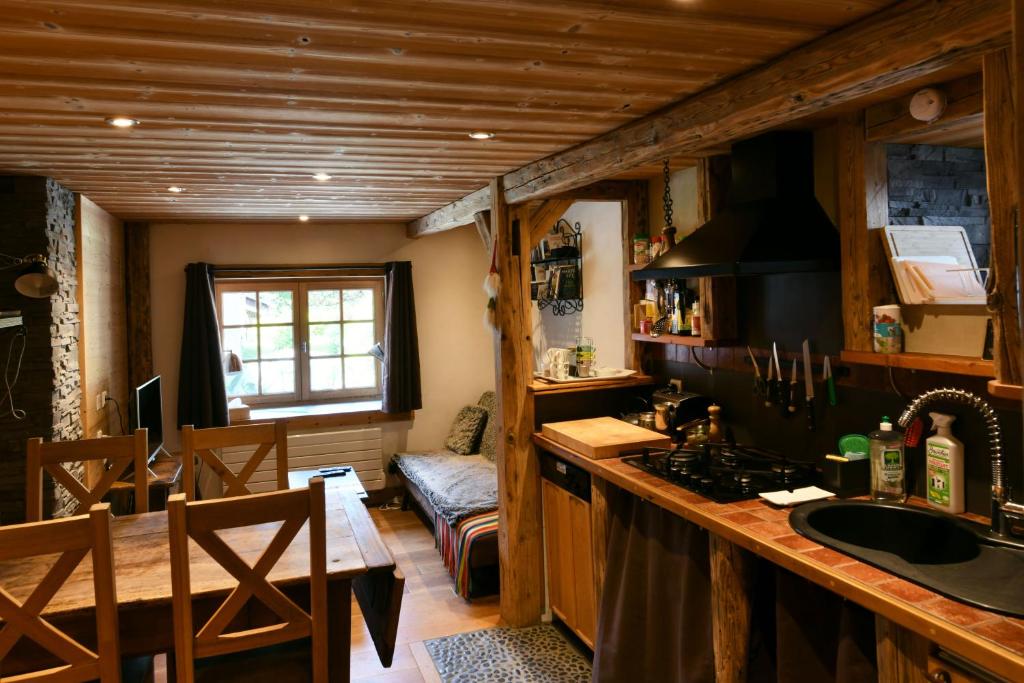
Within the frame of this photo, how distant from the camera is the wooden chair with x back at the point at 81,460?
9.63 feet

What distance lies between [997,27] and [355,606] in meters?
3.96

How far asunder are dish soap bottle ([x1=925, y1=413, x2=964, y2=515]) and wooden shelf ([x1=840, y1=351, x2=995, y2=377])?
0.16 meters

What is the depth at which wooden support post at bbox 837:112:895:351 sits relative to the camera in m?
2.53

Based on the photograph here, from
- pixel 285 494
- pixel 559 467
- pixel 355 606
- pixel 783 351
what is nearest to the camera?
pixel 285 494

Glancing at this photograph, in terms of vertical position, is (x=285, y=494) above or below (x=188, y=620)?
above

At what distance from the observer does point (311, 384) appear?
6168 mm

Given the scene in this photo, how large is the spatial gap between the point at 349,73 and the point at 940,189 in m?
2.07

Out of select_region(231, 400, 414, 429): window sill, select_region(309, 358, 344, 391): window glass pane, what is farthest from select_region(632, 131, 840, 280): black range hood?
select_region(309, 358, 344, 391): window glass pane

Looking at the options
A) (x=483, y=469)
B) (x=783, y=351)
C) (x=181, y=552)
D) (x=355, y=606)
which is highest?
(x=783, y=351)

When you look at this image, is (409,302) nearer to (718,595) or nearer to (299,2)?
(718,595)

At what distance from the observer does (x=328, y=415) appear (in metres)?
5.87

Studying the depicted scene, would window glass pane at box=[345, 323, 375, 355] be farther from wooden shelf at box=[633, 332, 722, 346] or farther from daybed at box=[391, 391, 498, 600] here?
wooden shelf at box=[633, 332, 722, 346]

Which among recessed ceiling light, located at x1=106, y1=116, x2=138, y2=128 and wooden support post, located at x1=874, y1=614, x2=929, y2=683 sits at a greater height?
recessed ceiling light, located at x1=106, y1=116, x2=138, y2=128

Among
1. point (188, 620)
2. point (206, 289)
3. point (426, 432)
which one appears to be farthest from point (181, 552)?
point (426, 432)
